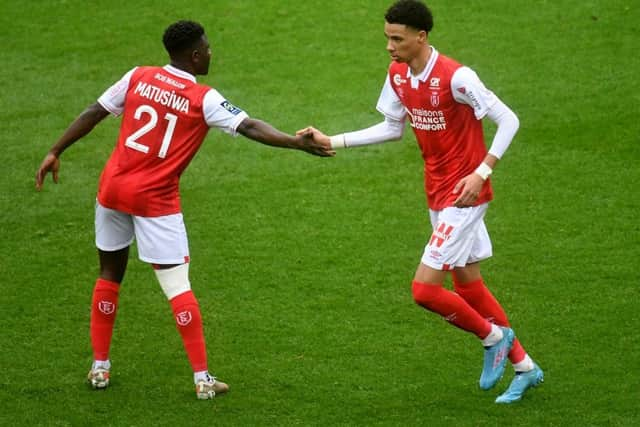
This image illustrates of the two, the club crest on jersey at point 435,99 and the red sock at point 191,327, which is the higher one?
the club crest on jersey at point 435,99

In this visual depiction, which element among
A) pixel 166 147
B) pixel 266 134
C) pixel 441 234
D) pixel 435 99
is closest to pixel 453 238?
pixel 441 234

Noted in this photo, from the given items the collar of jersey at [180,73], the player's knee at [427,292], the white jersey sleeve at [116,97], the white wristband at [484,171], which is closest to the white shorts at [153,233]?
the white jersey sleeve at [116,97]

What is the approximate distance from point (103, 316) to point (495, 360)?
250 centimetres

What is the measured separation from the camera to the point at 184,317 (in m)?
7.45

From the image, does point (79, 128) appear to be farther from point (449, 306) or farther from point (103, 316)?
point (449, 306)

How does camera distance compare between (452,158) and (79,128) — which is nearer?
(452,158)

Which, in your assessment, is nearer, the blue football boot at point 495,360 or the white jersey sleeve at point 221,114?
the white jersey sleeve at point 221,114

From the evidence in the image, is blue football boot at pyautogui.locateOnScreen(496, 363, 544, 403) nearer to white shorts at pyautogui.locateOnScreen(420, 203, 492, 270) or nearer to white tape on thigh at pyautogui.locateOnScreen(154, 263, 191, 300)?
white shorts at pyautogui.locateOnScreen(420, 203, 492, 270)

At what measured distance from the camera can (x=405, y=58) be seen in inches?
284

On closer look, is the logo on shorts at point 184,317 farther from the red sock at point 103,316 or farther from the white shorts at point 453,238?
the white shorts at point 453,238

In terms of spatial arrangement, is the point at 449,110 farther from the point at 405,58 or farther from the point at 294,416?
the point at 294,416

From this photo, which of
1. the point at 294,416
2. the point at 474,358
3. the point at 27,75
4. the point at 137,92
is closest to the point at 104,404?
the point at 294,416

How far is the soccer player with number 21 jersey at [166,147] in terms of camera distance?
7.28 metres

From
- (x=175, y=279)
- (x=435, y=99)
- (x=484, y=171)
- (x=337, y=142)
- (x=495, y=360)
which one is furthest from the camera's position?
(x=337, y=142)
